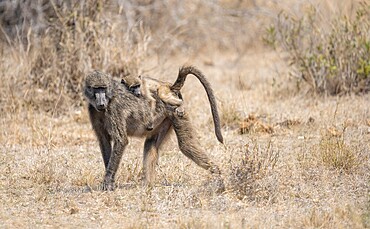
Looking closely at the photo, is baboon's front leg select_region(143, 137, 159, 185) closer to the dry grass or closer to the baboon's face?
the dry grass

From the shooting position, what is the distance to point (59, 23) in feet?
33.8

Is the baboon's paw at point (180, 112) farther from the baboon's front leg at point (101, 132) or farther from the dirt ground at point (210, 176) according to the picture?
the baboon's front leg at point (101, 132)

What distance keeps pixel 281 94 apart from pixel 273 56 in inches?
160

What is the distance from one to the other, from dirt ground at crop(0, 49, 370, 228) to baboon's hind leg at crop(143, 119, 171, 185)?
115mm

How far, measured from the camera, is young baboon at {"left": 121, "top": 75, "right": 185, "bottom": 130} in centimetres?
643

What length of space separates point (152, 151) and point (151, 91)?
0.52m

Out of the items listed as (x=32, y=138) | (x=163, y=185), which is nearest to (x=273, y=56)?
(x=32, y=138)

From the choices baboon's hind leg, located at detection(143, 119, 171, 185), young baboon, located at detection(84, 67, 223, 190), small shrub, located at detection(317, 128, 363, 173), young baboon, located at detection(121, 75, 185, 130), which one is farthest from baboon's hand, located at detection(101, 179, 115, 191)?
small shrub, located at detection(317, 128, 363, 173)

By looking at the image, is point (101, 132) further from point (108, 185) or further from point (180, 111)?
point (180, 111)

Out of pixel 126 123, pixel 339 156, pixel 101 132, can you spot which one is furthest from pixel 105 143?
pixel 339 156

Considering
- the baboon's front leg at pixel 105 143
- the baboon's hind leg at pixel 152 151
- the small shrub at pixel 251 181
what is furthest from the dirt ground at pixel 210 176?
the baboon's front leg at pixel 105 143

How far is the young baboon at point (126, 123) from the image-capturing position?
6.20m

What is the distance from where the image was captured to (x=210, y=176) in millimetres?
6488

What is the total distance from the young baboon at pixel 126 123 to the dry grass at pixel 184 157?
0.22m
